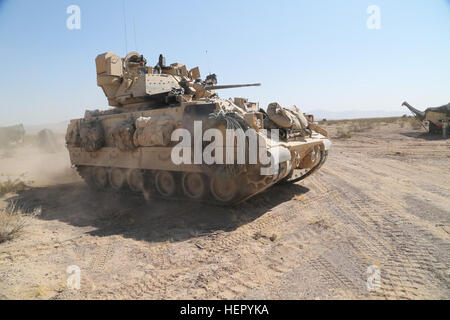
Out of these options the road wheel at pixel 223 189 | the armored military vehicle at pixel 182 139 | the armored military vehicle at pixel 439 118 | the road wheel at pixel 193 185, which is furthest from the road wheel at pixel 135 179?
the armored military vehicle at pixel 439 118

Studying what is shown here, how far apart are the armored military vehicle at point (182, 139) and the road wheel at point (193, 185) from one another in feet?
0.08

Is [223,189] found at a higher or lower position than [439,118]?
lower

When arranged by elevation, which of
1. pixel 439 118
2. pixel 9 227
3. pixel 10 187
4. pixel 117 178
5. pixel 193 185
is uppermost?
pixel 439 118

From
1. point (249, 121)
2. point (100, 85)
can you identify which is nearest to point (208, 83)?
point (100, 85)

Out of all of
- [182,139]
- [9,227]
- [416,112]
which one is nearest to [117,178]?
[182,139]

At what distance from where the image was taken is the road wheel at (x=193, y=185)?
Result: 269 inches

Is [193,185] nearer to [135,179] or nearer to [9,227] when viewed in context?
[135,179]

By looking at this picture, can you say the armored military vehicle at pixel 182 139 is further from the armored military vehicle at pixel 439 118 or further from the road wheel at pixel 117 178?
the armored military vehicle at pixel 439 118

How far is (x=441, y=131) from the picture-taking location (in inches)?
770

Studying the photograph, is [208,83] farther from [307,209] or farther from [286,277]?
[286,277]

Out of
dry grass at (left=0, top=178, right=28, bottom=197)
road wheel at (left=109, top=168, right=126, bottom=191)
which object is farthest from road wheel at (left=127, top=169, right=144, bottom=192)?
dry grass at (left=0, top=178, right=28, bottom=197)

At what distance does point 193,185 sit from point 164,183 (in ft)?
3.20

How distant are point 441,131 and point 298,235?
19593 millimetres

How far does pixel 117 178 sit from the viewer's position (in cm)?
902
